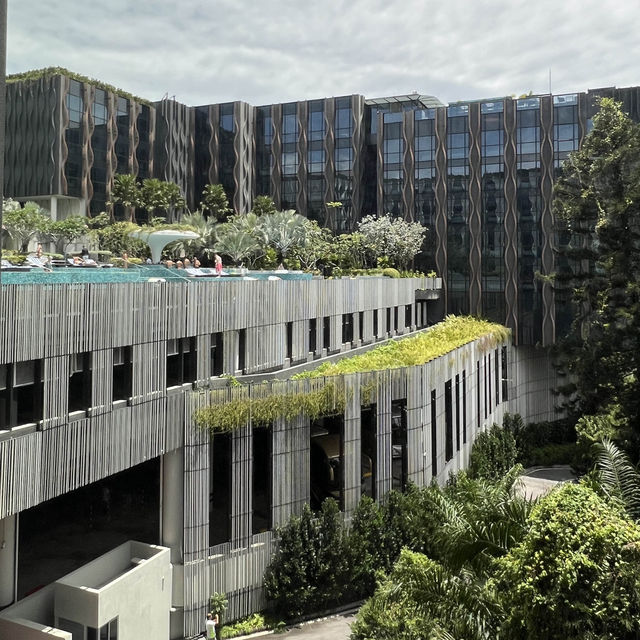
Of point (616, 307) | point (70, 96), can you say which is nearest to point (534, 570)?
point (616, 307)

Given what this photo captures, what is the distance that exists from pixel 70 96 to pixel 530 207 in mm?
45889

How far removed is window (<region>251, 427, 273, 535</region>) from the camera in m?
22.4

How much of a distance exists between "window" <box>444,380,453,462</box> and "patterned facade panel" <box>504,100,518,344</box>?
25.3 m

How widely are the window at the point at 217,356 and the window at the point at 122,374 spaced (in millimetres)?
4262

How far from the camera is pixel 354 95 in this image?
6844 cm

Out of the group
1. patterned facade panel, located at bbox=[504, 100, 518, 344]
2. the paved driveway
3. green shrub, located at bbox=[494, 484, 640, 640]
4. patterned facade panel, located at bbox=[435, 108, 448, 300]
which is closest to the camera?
green shrub, located at bbox=[494, 484, 640, 640]

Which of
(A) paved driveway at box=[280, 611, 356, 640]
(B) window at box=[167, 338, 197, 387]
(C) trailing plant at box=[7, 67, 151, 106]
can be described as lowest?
(A) paved driveway at box=[280, 611, 356, 640]

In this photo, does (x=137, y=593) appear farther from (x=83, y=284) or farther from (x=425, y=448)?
(x=425, y=448)

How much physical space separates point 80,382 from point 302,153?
55.6 m

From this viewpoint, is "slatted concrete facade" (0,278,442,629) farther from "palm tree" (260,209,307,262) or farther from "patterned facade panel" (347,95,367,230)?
"patterned facade panel" (347,95,367,230)

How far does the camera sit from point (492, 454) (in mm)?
40062

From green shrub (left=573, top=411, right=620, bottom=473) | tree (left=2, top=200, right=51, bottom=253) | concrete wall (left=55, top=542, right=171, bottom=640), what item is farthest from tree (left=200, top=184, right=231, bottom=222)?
concrete wall (left=55, top=542, right=171, bottom=640)

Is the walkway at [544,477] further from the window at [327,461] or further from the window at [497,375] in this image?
the window at [327,461]

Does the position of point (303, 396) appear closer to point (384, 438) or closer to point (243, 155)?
point (384, 438)
